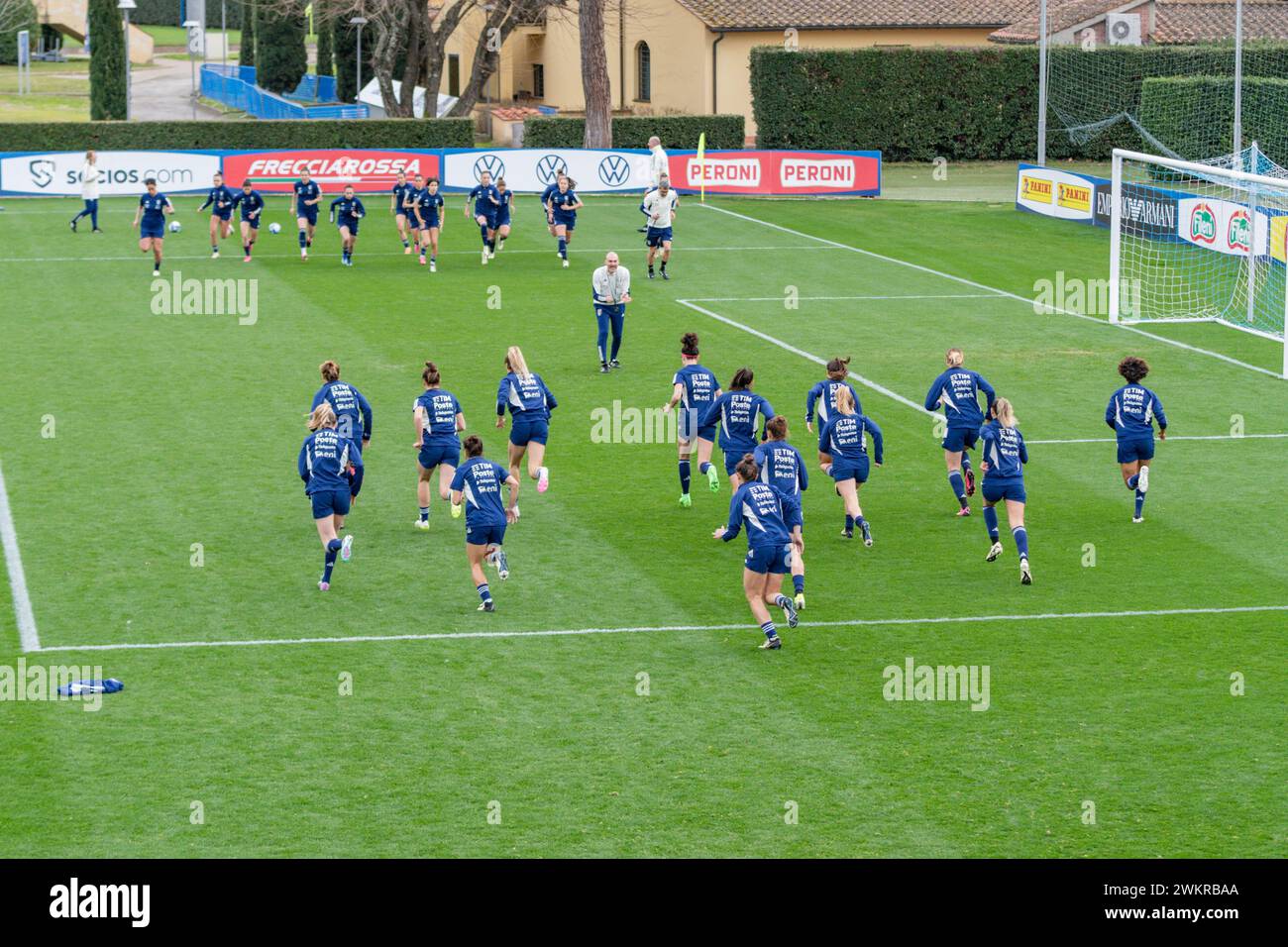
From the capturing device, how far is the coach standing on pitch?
2892 cm

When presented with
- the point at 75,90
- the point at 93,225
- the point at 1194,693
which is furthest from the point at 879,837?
the point at 75,90

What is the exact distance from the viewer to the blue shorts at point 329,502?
18438mm

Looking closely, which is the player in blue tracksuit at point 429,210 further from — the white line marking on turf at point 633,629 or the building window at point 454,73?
the building window at point 454,73

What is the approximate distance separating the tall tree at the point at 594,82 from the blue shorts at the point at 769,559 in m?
42.8

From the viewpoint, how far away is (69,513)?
21.5 m

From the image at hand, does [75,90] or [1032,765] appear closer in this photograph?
[1032,765]

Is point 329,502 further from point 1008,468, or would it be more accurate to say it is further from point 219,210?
point 219,210

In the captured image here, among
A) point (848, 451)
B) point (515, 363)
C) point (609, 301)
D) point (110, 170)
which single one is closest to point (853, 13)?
point (110, 170)

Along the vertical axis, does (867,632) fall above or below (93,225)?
below

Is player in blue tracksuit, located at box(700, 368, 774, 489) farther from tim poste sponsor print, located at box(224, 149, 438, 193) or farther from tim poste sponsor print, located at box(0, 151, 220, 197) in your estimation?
tim poste sponsor print, located at box(0, 151, 220, 197)

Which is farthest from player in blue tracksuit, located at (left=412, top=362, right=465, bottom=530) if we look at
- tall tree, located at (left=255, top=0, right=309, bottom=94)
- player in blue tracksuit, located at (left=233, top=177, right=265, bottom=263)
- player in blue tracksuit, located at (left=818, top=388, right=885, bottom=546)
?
tall tree, located at (left=255, top=0, right=309, bottom=94)

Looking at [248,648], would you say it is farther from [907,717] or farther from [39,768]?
[907,717]

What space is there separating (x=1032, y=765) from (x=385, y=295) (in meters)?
25.2

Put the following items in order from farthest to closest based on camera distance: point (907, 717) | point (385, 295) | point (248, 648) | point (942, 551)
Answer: point (385, 295), point (942, 551), point (248, 648), point (907, 717)
